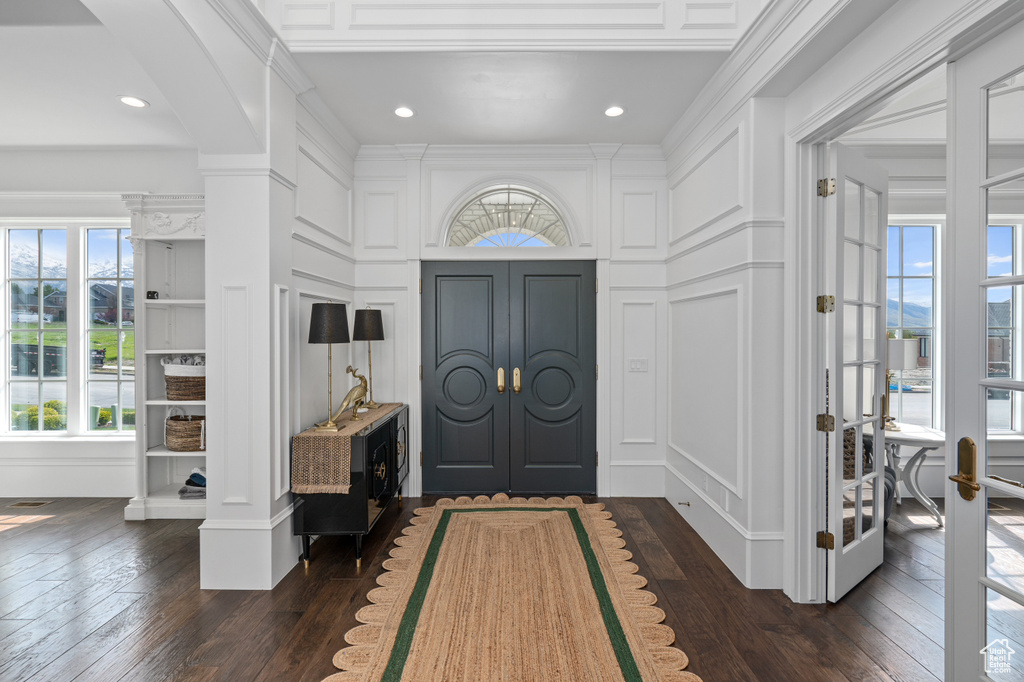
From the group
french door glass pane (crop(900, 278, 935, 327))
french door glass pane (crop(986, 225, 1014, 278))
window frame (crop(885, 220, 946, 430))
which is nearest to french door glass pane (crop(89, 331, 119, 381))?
french door glass pane (crop(986, 225, 1014, 278))

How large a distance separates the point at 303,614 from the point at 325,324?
150 cm

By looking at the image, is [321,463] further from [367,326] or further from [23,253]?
[23,253]

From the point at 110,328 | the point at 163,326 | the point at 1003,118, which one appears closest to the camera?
the point at 1003,118

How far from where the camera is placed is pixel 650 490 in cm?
436

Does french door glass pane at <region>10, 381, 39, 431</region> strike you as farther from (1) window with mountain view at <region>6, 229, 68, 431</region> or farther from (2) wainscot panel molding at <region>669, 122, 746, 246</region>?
(2) wainscot panel molding at <region>669, 122, 746, 246</region>

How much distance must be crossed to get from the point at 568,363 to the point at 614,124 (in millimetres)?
1892

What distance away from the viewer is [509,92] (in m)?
3.33

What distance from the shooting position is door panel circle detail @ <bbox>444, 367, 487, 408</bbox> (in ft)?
14.5

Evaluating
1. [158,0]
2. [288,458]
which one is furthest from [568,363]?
[158,0]

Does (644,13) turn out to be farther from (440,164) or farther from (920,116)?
(920,116)

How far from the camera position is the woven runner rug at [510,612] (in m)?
2.11

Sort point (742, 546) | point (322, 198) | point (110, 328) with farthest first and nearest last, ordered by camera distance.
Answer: point (110, 328) → point (322, 198) → point (742, 546)

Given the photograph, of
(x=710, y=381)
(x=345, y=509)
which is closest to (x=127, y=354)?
(x=345, y=509)

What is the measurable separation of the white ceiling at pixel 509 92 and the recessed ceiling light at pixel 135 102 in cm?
125
